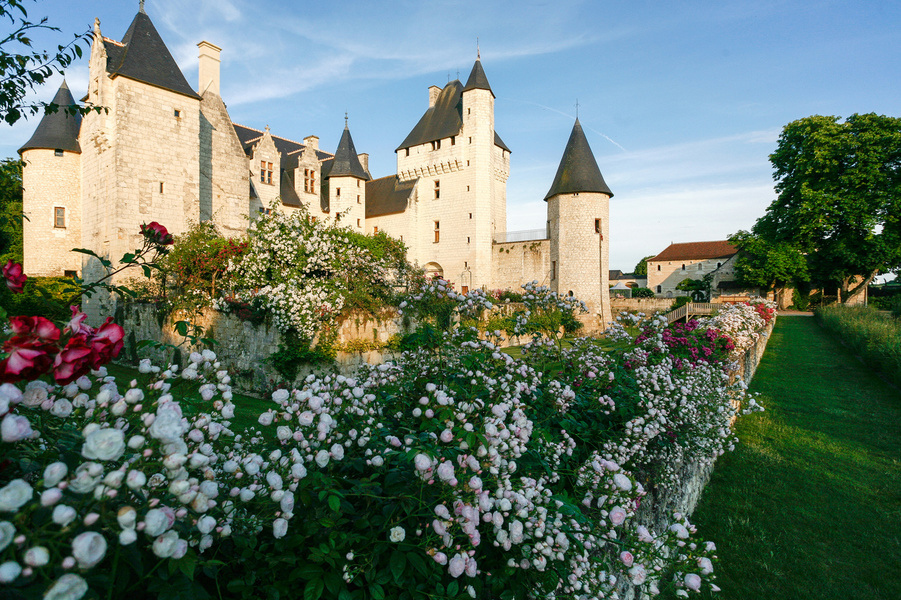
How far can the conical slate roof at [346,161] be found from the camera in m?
30.8

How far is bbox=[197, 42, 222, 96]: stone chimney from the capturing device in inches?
792

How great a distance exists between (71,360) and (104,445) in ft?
1.13

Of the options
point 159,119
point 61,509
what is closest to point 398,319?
point 61,509

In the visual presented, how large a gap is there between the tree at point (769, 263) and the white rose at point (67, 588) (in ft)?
120

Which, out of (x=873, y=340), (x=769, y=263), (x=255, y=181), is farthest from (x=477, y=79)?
(x=873, y=340)

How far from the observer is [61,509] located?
85 centimetres

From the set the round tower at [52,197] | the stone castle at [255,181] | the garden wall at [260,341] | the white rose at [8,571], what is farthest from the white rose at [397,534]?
the round tower at [52,197]

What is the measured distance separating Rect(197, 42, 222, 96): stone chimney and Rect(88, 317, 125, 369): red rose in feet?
74.9

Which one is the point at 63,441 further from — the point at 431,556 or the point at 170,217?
the point at 170,217

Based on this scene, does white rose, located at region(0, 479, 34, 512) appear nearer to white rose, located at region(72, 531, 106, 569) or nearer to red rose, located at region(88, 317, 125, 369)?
white rose, located at region(72, 531, 106, 569)

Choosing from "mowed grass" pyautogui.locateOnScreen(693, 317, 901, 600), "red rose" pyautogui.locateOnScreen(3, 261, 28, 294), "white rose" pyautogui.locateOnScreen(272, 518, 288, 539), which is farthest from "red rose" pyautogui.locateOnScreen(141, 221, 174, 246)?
"mowed grass" pyautogui.locateOnScreen(693, 317, 901, 600)

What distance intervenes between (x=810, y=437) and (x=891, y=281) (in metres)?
47.6

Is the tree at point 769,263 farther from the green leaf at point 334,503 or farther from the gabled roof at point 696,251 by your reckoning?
the green leaf at point 334,503

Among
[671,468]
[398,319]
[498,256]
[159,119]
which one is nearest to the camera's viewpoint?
[671,468]
